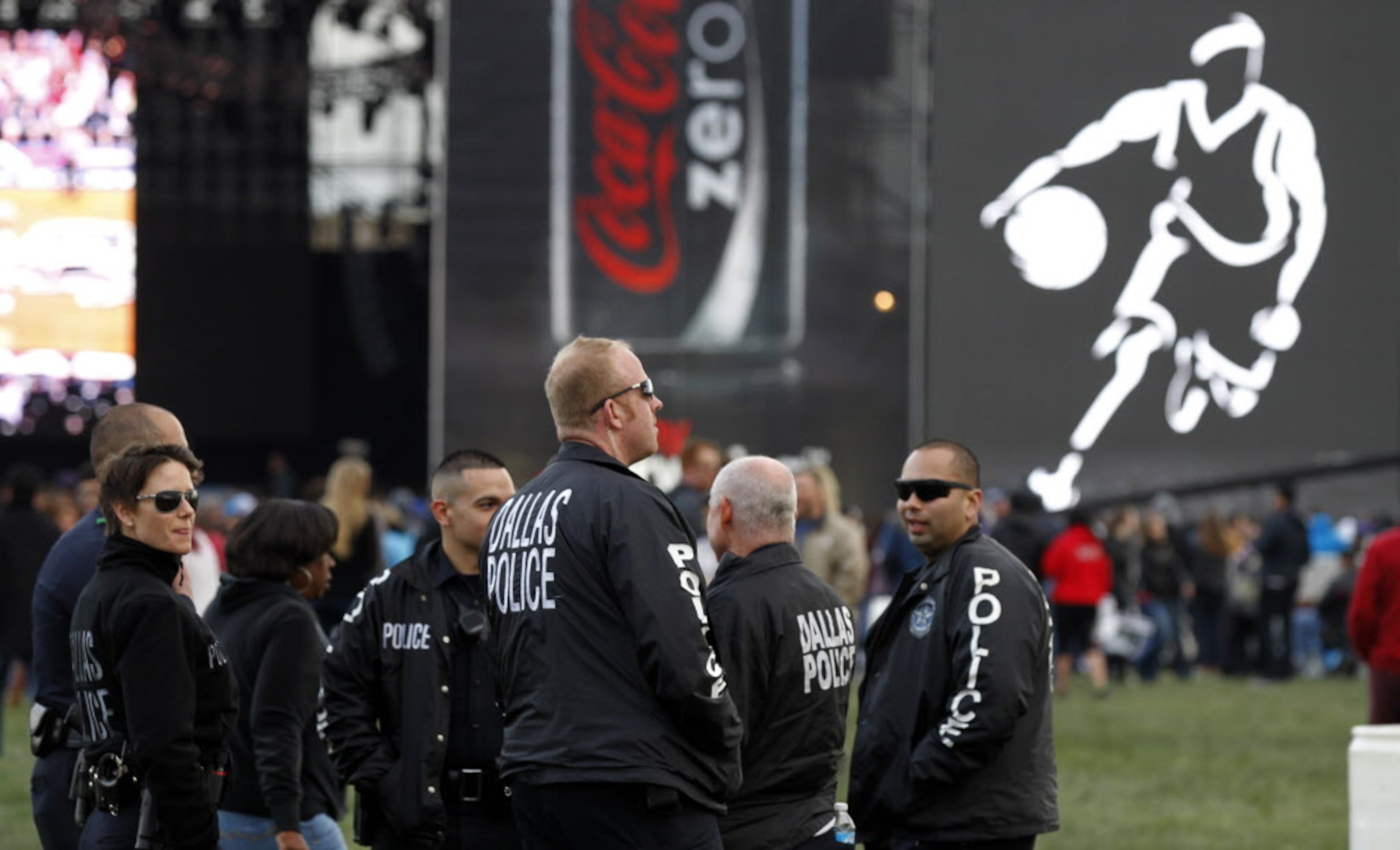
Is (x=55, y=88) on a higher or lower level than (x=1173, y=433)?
higher

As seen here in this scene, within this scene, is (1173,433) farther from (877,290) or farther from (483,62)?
(483,62)

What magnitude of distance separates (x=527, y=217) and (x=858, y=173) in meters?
2.87

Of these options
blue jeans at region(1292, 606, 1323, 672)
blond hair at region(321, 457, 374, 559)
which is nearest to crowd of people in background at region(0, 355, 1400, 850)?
blond hair at region(321, 457, 374, 559)

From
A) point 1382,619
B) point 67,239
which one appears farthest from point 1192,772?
point 67,239

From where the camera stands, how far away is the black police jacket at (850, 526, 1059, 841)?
18.4 ft

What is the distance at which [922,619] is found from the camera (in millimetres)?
5828

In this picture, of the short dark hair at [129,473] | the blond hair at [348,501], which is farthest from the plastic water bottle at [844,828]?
the blond hair at [348,501]

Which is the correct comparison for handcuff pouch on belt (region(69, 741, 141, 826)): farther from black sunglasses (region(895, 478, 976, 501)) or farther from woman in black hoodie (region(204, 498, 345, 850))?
black sunglasses (region(895, 478, 976, 501))

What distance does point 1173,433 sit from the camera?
1792cm

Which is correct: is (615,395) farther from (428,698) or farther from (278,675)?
(278,675)

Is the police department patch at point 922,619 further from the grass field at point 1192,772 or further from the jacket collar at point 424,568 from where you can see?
the grass field at point 1192,772

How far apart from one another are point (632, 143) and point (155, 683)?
14832 mm

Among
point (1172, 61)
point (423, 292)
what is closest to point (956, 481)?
point (1172, 61)

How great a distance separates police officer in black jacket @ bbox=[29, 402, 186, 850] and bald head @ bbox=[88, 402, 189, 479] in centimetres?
3
